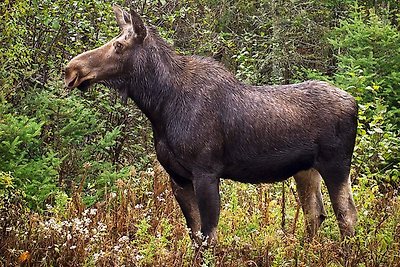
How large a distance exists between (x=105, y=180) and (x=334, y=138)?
312 cm

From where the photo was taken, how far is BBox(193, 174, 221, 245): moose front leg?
568cm

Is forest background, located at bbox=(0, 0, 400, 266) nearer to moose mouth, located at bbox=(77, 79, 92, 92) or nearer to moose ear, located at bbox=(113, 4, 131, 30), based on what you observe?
moose mouth, located at bbox=(77, 79, 92, 92)

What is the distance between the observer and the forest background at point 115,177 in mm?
5707

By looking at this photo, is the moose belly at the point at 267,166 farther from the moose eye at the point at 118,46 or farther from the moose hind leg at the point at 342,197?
the moose eye at the point at 118,46

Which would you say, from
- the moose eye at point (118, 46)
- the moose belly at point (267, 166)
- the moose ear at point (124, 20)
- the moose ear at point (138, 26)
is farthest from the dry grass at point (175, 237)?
the moose ear at point (124, 20)

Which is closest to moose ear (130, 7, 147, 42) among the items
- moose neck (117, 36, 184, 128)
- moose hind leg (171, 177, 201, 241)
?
moose neck (117, 36, 184, 128)

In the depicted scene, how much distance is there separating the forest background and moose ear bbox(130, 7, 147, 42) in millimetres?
1676

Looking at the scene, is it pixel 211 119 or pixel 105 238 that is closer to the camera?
pixel 211 119

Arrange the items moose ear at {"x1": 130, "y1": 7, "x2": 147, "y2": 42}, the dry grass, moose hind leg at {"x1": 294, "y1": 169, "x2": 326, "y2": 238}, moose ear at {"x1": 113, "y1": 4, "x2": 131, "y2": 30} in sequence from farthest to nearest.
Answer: moose hind leg at {"x1": 294, "y1": 169, "x2": 326, "y2": 238} → moose ear at {"x1": 113, "y1": 4, "x2": 131, "y2": 30} → moose ear at {"x1": 130, "y1": 7, "x2": 147, "y2": 42} → the dry grass

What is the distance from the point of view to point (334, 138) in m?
6.08

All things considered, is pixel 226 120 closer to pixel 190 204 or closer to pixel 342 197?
pixel 190 204

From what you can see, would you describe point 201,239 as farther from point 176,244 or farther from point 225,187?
point 225,187

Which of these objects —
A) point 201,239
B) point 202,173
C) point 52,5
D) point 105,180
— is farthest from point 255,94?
point 52,5

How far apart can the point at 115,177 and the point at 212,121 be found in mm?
2763
